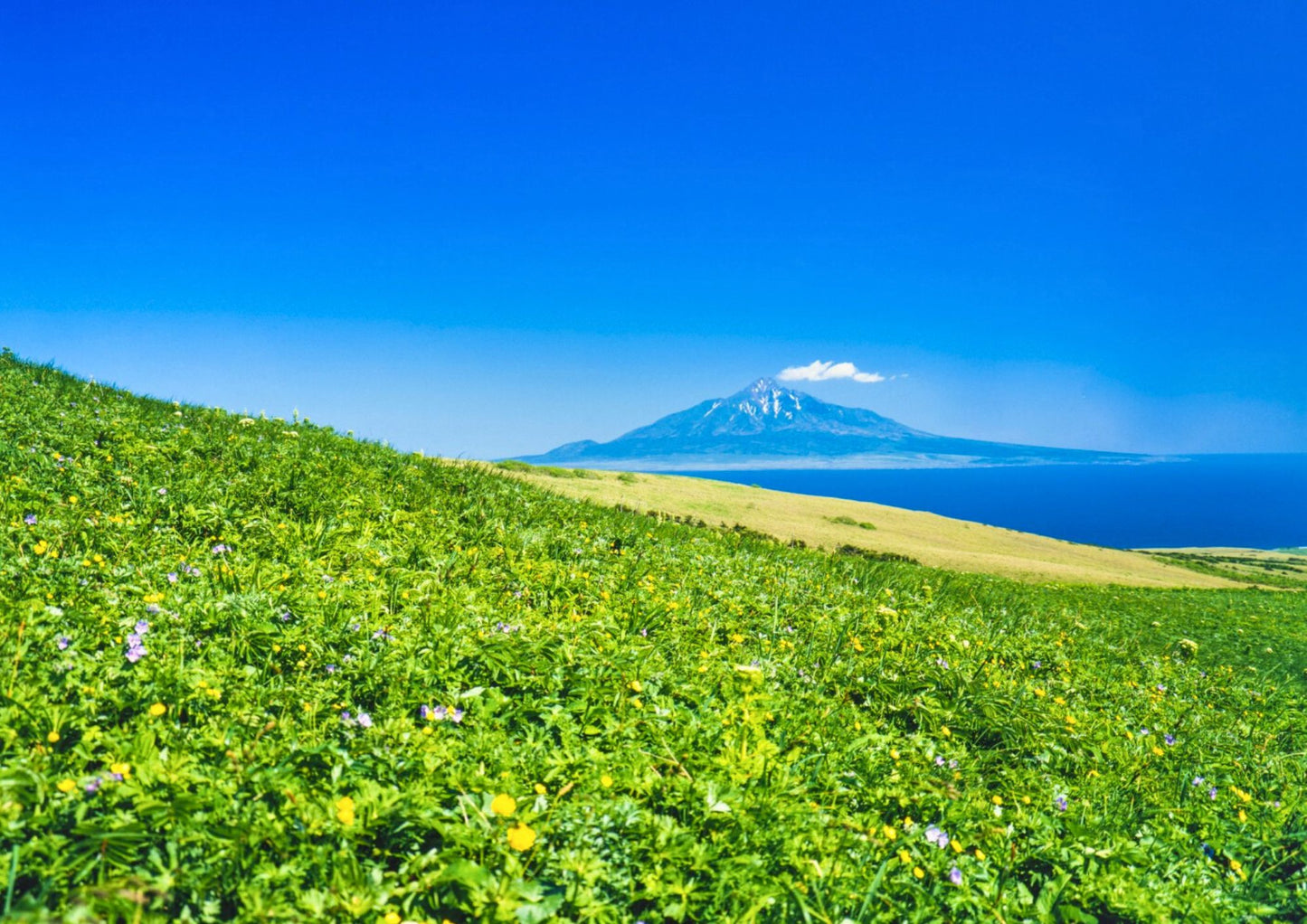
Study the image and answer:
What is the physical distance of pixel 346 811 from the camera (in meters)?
2.99

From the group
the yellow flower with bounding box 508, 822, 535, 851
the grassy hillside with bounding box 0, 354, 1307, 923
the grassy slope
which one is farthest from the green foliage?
the yellow flower with bounding box 508, 822, 535, 851

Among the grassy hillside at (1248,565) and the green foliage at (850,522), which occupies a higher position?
the green foliage at (850,522)

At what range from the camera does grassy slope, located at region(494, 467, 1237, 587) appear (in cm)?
3728

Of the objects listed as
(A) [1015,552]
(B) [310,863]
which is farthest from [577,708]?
(A) [1015,552]

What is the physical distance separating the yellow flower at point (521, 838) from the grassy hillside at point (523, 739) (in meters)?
0.02

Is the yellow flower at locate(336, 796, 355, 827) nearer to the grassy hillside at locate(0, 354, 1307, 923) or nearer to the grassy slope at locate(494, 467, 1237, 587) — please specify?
the grassy hillside at locate(0, 354, 1307, 923)

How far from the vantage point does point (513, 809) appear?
10.8 ft

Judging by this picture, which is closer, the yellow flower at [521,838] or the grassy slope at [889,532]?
the yellow flower at [521,838]

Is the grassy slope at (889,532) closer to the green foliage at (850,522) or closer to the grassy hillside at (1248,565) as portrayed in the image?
the green foliage at (850,522)

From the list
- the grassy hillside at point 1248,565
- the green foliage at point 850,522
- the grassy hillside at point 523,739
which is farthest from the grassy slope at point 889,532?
the grassy hillside at point 523,739

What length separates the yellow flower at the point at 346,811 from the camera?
2.97 m

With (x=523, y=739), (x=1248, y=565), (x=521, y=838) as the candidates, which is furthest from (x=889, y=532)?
(x=1248, y=565)

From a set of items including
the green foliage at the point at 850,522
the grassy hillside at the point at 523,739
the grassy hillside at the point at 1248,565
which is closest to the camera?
the grassy hillside at the point at 523,739

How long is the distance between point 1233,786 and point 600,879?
5.49 m
